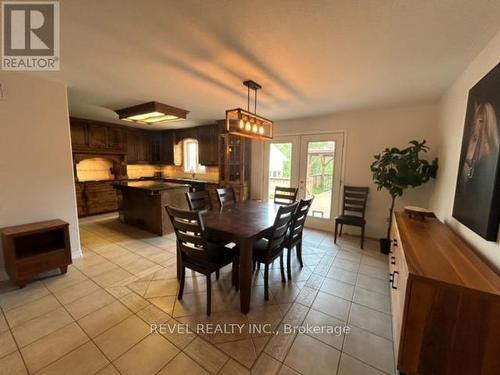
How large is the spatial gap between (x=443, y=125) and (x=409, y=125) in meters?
0.67

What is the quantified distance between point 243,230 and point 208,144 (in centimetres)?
425

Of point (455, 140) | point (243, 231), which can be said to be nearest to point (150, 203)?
point (243, 231)

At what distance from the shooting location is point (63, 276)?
8.43 feet

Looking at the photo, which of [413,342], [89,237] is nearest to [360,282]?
[413,342]

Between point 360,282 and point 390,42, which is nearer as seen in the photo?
point 390,42

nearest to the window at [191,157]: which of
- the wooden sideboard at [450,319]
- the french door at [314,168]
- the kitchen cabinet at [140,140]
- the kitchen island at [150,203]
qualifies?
the kitchen cabinet at [140,140]

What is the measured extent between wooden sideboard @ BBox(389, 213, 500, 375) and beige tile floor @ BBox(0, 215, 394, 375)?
43 cm

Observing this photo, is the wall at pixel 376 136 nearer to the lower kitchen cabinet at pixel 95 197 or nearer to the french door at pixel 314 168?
the french door at pixel 314 168

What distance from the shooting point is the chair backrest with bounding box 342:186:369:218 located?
3865 millimetres

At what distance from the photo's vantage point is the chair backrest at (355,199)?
3865mm

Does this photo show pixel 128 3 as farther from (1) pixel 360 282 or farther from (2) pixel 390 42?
(1) pixel 360 282

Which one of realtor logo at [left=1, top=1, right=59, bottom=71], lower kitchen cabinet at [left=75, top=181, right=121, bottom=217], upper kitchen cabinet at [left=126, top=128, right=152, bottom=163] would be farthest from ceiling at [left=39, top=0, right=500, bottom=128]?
upper kitchen cabinet at [left=126, top=128, right=152, bottom=163]

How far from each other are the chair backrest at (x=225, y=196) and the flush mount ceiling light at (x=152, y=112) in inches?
68.3

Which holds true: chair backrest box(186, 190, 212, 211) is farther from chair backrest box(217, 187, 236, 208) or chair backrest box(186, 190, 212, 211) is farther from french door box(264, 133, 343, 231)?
french door box(264, 133, 343, 231)
